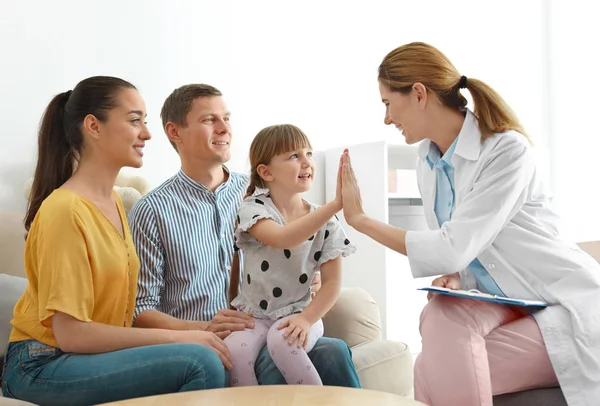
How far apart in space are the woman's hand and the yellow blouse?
1.31 ft

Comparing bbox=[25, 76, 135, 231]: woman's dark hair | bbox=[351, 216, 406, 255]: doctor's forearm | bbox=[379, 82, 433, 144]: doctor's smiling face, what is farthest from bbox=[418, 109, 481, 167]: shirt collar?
bbox=[25, 76, 135, 231]: woman's dark hair

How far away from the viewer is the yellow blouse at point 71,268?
1.50 metres

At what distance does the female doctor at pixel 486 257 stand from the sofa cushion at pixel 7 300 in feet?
3.13

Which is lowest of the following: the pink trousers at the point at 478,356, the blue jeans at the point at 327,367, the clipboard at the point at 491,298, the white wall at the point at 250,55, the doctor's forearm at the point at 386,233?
the blue jeans at the point at 327,367

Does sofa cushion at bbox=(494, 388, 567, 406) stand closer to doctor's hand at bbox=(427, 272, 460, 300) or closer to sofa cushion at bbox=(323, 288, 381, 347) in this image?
doctor's hand at bbox=(427, 272, 460, 300)

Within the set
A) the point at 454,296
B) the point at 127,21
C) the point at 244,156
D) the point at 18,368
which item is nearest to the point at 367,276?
the point at 244,156

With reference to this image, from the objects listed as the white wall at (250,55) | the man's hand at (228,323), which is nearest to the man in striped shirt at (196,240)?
the man's hand at (228,323)

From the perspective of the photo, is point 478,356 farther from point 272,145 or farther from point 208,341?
point 272,145

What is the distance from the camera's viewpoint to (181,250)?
196 centimetres

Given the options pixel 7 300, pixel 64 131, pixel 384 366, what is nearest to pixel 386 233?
pixel 384 366

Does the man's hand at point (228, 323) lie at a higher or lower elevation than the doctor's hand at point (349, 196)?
lower

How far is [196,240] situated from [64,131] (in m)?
0.48

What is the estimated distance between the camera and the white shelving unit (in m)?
3.51

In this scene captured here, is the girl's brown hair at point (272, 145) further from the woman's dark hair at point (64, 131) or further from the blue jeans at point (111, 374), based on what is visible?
the blue jeans at point (111, 374)
